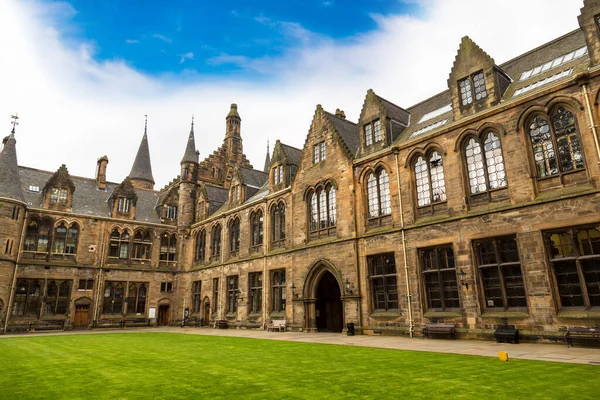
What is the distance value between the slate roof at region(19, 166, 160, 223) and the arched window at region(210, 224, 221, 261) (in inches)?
312

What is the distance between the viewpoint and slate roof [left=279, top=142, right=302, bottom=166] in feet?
107

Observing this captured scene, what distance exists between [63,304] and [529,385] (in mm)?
38856

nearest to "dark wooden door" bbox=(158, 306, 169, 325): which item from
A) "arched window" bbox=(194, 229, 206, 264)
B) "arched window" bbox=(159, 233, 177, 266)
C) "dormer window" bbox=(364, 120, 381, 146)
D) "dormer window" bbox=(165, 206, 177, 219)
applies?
"arched window" bbox=(159, 233, 177, 266)

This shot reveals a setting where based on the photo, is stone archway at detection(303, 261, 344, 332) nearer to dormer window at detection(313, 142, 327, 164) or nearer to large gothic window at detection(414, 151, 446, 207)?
large gothic window at detection(414, 151, 446, 207)

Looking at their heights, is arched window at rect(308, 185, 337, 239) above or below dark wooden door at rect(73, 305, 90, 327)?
above

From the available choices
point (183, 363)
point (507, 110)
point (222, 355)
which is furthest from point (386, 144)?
point (183, 363)

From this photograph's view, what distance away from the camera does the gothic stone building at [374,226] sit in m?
16.4

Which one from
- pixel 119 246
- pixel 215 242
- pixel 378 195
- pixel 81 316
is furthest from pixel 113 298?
pixel 378 195

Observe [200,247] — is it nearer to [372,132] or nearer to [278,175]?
[278,175]

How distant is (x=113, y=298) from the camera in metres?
38.9

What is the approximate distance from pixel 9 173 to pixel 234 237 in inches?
774

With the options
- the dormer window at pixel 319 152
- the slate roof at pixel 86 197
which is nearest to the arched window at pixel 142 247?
the slate roof at pixel 86 197

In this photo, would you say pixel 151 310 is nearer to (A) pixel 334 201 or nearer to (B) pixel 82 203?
(B) pixel 82 203

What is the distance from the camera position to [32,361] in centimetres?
1270
